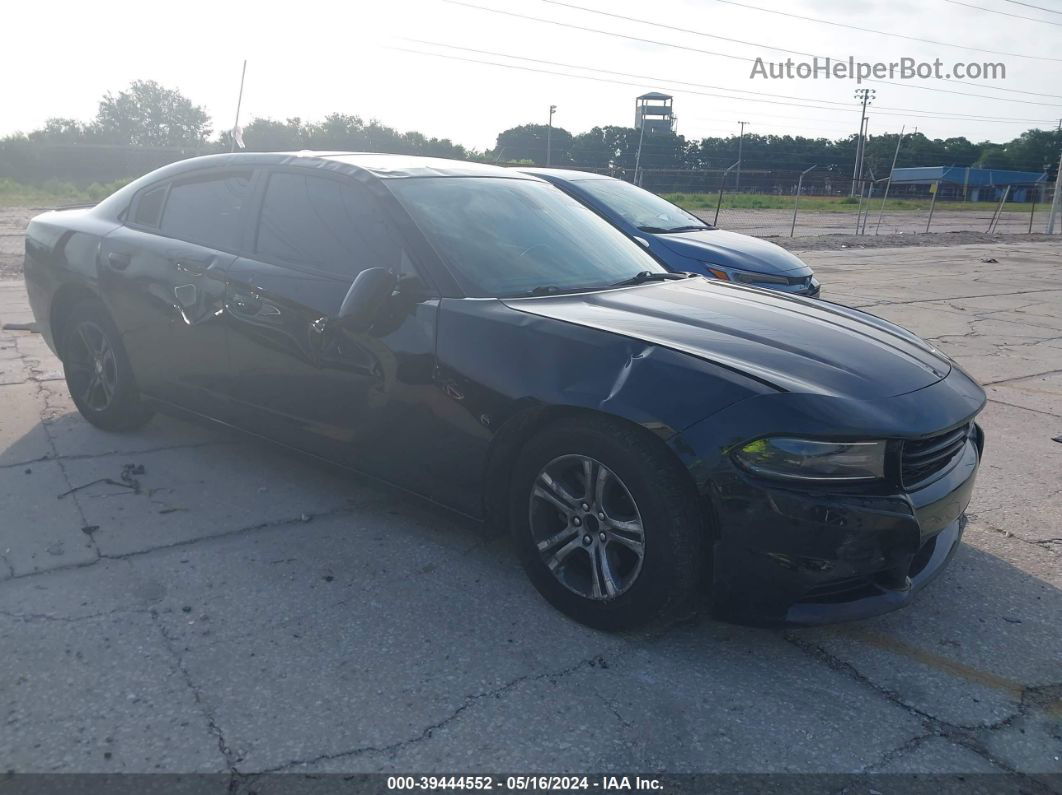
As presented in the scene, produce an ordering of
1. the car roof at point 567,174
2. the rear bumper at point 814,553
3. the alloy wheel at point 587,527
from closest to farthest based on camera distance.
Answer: the rear bumper at point 814,553, the alloy wheel at point 587,527, the car roof at point 567,174

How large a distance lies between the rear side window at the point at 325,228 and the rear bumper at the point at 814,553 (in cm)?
176

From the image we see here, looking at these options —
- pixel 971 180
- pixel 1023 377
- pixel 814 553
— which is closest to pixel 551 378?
pixel 814 553

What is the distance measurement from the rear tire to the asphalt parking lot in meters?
0.49

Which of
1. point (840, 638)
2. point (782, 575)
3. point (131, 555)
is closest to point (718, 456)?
point (782, 575)

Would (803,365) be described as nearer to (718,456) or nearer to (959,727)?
(718,456)

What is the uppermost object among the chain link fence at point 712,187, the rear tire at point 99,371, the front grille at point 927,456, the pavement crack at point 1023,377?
the chain link fence at point 712,187

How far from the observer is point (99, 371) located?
523cm

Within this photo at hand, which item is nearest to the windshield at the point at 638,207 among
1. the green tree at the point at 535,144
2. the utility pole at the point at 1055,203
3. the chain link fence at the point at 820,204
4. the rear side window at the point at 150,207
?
the rear side window at the point at 150,207

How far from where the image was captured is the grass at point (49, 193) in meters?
28.3

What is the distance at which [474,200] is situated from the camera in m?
4.23

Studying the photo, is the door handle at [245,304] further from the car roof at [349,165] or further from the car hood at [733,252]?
the car hood at [733,252]

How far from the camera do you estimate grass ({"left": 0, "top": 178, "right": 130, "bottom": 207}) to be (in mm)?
28312

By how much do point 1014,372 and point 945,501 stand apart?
5.37m

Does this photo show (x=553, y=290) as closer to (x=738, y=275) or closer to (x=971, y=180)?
(x=738, y=275)
